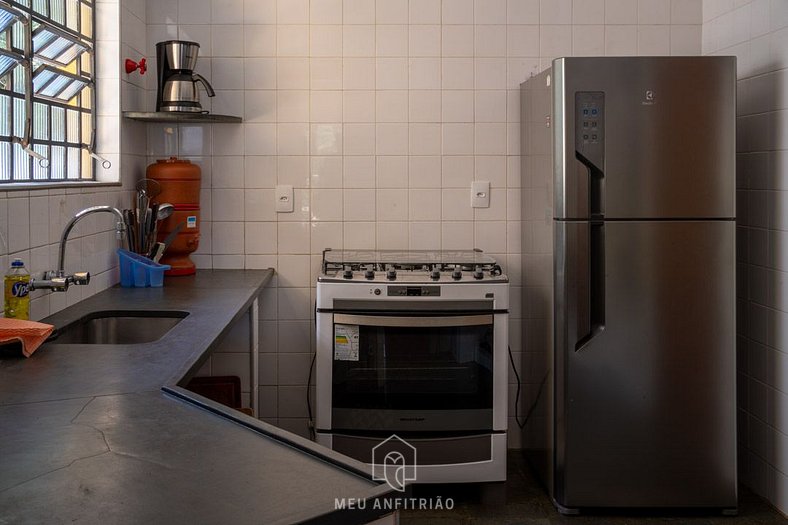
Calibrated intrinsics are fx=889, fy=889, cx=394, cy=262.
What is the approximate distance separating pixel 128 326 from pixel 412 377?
1137mm

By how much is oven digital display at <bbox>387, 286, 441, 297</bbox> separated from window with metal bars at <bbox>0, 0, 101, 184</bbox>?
1.26 metres

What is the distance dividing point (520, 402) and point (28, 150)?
233cm

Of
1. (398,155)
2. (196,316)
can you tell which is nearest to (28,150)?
(196,316)

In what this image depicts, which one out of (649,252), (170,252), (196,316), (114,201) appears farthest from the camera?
(170,252)

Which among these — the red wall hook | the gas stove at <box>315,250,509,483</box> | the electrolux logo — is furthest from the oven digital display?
the red wall hook

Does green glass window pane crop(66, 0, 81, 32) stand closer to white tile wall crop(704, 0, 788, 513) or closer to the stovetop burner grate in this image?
the stovetop burner grate

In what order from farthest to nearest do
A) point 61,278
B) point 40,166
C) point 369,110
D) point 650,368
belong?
point 369,110, point 650,368, point 40,166, point 61,278

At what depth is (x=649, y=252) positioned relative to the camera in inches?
127

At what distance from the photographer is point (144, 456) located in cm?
127

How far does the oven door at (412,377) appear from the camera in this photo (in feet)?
11.1

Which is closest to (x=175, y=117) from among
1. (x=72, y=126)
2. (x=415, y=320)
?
(x=72, y=126)

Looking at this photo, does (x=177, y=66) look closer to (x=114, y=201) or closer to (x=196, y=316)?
(x=114, y=201)

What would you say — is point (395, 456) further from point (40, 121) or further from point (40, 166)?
point (40, 121)

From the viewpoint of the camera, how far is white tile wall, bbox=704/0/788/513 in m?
3.26
